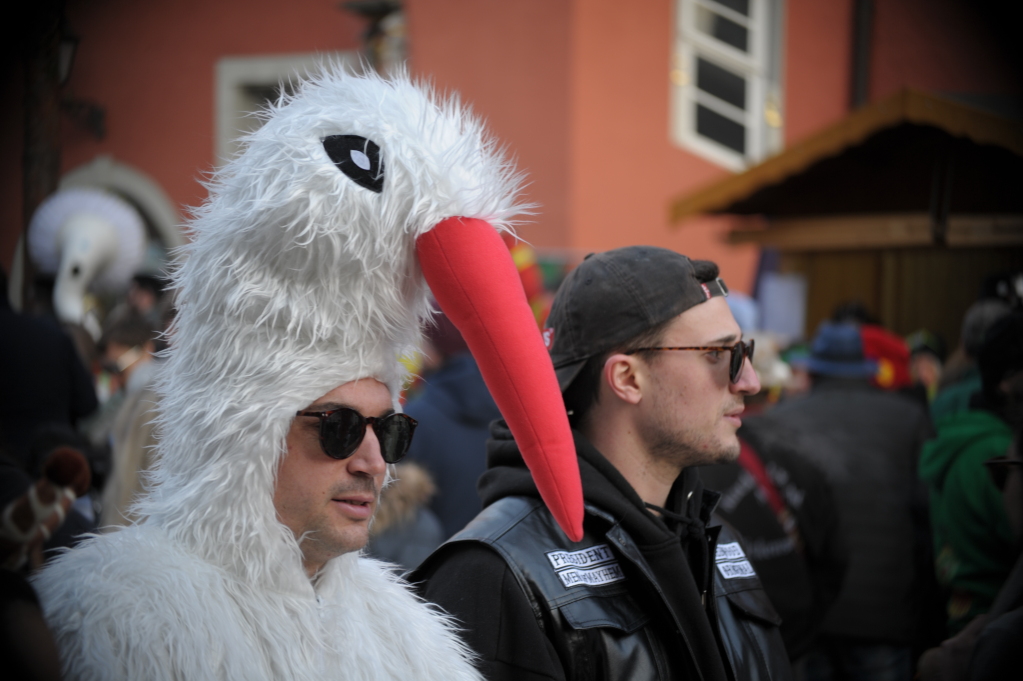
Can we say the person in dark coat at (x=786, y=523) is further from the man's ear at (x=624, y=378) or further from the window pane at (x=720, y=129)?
the window pane at (x=720, y=129)

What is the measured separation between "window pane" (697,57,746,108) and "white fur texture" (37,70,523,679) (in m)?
8.83

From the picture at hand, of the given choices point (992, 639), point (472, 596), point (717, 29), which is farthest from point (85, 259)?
point (717, 29)

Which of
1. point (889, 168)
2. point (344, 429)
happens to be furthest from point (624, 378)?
point (889, 168)

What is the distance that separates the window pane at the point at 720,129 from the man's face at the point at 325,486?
8.92 meters

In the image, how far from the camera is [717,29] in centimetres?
998

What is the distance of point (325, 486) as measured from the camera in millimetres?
1565

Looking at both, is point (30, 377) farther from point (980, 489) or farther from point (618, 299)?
point (980, 489)

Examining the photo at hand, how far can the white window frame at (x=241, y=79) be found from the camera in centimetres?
187

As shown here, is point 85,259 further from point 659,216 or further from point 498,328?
point 659,216

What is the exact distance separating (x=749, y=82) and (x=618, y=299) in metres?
8.65

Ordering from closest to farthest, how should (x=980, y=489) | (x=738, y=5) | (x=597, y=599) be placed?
(x=597, y=599)
(x=980, y=489)
(x=738, y=5)

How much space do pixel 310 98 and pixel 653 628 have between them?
131 centimetres

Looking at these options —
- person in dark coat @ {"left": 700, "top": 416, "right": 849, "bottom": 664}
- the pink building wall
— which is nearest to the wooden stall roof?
person in dark coat @ {"left": 700, "top": 416, "right": 849, "bottom": 664}

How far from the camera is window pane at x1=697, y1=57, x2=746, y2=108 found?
386 inches
